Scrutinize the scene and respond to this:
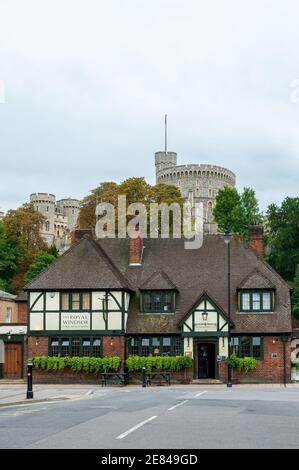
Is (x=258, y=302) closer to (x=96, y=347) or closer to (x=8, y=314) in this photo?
(x=96, y=347)

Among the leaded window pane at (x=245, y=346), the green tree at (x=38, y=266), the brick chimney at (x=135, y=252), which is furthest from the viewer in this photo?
the green tree at (x=38, y=266)

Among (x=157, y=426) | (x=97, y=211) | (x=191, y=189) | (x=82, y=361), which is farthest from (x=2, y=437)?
(x=191, y=189)

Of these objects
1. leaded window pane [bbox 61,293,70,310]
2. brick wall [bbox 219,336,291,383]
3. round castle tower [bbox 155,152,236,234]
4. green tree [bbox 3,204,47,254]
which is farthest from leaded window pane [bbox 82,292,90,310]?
round castle tower [bbox 155,152,236,234]

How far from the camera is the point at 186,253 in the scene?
51000mm

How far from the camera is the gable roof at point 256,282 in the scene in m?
46.2

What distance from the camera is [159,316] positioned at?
4706 centimetres

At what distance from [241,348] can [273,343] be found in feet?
6.10

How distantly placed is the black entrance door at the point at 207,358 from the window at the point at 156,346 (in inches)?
56.1

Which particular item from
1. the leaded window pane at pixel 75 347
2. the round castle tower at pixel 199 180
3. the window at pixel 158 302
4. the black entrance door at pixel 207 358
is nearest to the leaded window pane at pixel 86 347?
the leaded window pane at pixel 75 347

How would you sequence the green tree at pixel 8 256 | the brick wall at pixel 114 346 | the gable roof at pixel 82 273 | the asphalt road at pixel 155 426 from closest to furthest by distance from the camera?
the asphalt road at pixel 155 426
the brick wall at pixel 114 346
the gable roof at pixel 82 273
the green tree at pixel 8 256

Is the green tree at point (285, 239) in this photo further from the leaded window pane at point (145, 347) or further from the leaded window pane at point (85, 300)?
the leaded window pane at point (85, 300)

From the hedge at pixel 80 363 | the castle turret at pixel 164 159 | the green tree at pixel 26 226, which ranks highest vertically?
the castle turret at pixel 164 159

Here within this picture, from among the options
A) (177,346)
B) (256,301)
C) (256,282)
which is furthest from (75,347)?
(256,282)

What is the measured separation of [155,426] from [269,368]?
29453 millimetres
